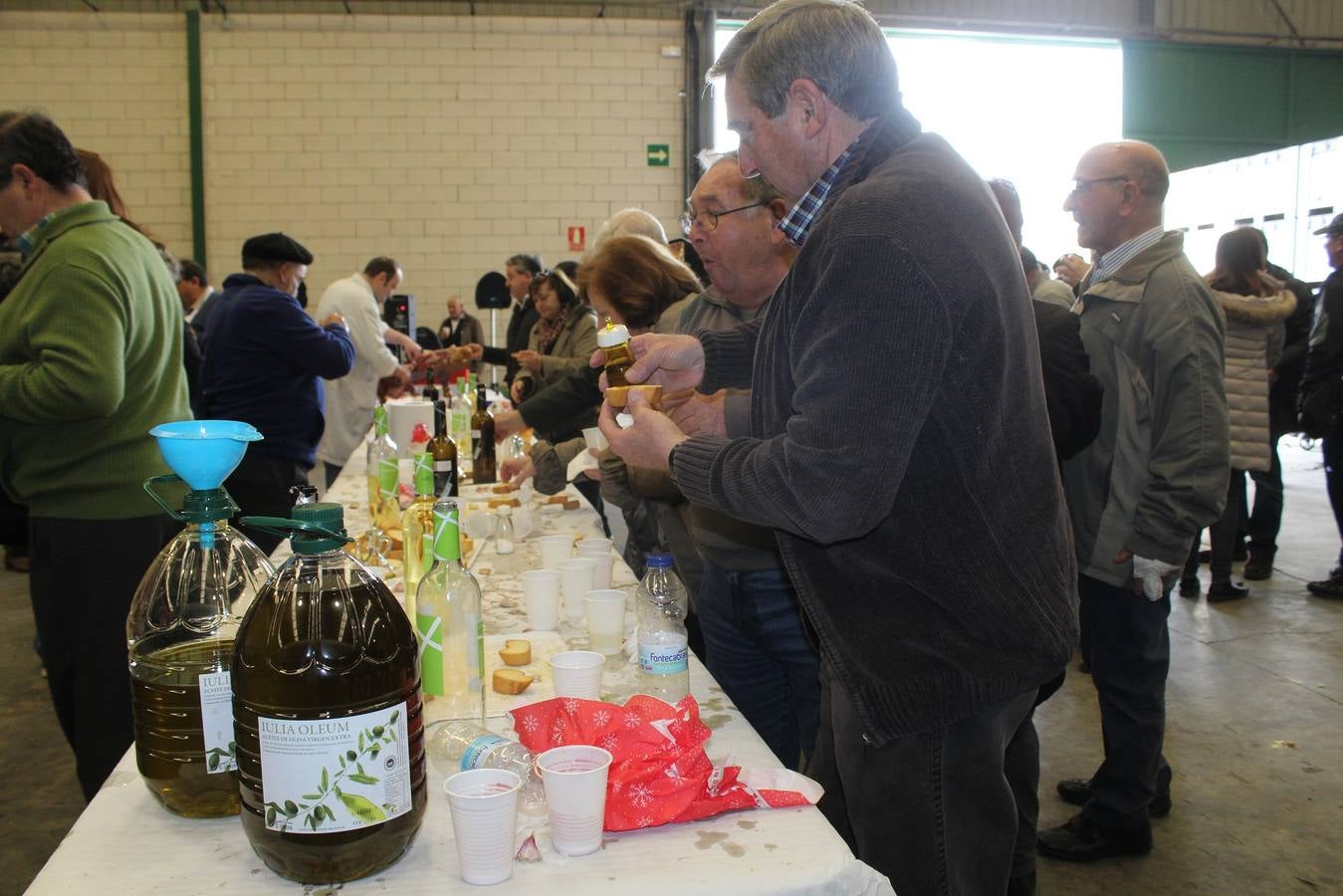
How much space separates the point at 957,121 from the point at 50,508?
9276mm

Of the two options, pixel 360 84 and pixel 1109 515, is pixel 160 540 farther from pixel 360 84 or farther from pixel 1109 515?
pixel 360 84

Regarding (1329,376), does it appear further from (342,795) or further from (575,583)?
(342,795)

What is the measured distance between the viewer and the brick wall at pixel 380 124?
914cm

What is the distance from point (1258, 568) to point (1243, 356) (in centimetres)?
137

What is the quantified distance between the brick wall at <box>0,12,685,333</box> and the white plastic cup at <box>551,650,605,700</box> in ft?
27.7

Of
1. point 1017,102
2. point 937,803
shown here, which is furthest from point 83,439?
point 1017,102

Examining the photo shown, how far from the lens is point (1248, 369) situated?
4629 millimetres

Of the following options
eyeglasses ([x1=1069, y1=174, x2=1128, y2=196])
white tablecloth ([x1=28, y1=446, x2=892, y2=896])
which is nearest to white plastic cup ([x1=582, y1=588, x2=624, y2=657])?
white tablecloth ([x1=28, y1=446, x2=892, y2=896])

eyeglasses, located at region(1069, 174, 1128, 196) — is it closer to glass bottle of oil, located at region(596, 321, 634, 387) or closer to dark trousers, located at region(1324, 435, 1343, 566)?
glass bottle of oil, located at region(596, 321, 634, 387)

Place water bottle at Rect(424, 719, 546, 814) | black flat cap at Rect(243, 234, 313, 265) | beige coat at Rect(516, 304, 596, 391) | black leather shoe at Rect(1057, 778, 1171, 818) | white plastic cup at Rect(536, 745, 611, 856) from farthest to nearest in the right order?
beige coat at Rect(516, 304, 596, 391)
black flat cap at Rect(243, 234, 313, 265)
black leather shoe at Rect(1057, 778, 1171, 818)
water bottle at Rect(424, 719, 546, 814)
white plastic cup at Rect(536, 745, 611, 856)

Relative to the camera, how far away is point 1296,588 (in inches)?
A: 205

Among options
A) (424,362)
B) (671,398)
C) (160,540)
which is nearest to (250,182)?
(424,362)

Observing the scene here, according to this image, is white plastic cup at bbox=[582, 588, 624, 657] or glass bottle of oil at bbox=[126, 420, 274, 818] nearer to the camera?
glass bottle of oil at bbox=[126, 420, 274, 818]

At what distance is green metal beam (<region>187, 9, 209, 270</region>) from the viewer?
9078 mm
